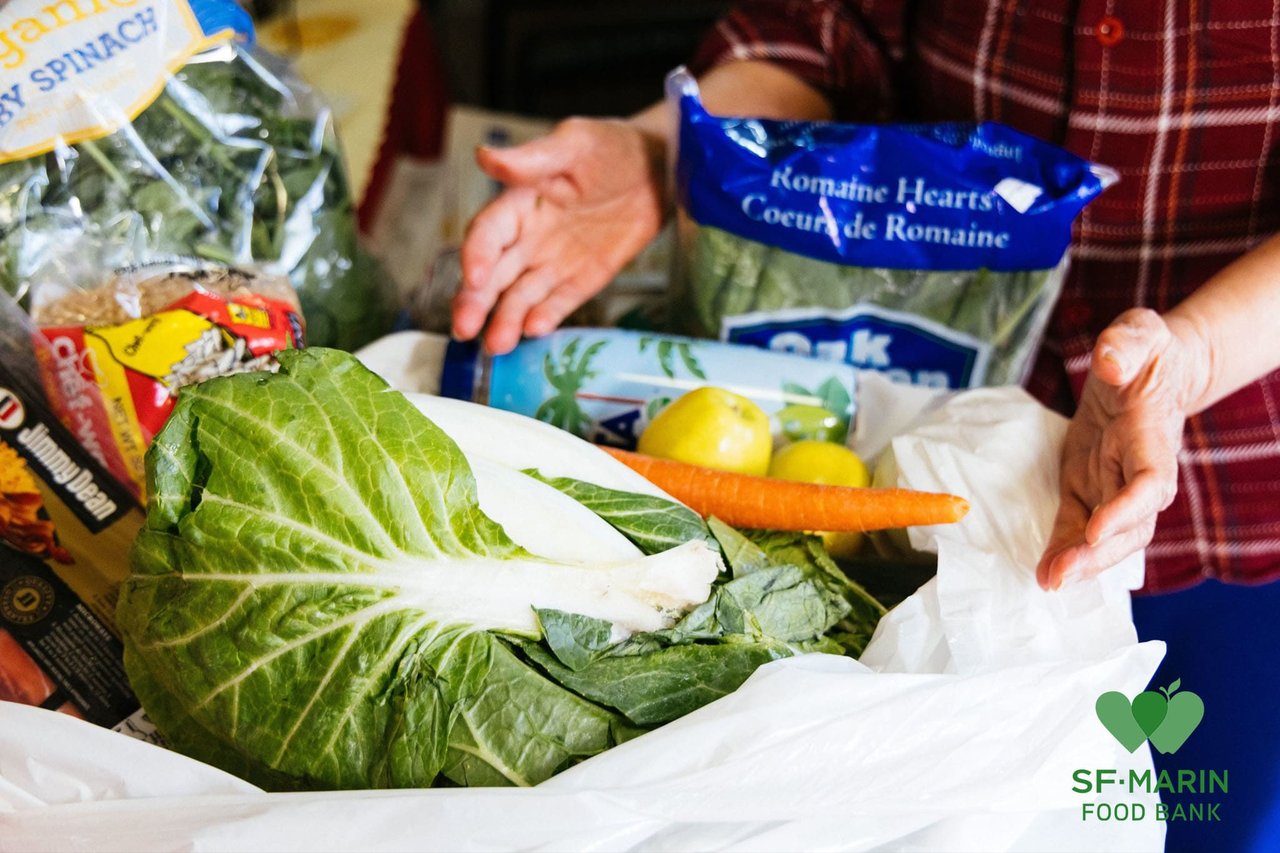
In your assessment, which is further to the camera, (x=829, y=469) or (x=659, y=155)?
(x=659, y=155)

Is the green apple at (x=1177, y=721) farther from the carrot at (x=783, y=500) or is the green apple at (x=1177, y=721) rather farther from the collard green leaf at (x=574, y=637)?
the collard green leaf at (x=574, y=637)

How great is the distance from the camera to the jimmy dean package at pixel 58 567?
0.71 meters

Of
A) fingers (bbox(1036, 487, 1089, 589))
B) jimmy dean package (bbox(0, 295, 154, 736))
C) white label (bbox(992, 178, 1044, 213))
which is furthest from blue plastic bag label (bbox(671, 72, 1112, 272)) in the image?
jimmy dean package (bbox(0, 295, 154, 736))

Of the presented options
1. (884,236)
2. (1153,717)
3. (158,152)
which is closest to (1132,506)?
(1153,717)

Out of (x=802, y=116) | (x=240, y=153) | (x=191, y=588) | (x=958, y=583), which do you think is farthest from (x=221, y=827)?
(x=802, y=116)

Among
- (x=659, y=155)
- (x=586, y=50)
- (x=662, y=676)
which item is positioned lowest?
(x=586, y=50)

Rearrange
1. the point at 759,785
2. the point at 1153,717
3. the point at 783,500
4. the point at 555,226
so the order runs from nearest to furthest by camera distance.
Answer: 1. the point at 759,785
2. the point at 1153,717
3. the point at 783,500
4. the point at 555,226

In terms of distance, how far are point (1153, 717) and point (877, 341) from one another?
0.44 metres

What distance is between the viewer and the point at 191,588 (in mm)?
623

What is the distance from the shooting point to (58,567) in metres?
0.75

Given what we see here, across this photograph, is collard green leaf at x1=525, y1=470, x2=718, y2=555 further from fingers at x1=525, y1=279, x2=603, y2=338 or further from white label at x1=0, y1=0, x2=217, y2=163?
white label at x1=0, y1=0, x2=217, y2=163

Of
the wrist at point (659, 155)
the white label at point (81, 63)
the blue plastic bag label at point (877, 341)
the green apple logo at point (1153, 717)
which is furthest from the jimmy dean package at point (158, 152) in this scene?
the green apple logo at point (1153, 717)

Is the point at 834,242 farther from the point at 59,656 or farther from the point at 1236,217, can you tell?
the point at 59,656

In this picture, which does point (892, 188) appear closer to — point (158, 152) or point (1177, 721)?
point (1177, 721)
